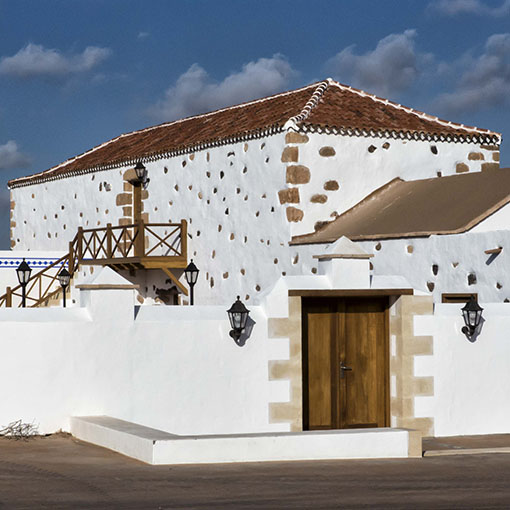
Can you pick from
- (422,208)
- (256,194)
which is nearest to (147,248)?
(256,194)

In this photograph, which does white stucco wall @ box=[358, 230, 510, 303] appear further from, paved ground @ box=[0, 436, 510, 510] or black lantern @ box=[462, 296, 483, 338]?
paved ground @ box=[0, 436, 510, 510]

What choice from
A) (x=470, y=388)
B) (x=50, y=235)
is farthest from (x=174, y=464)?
(x=50, y=235)

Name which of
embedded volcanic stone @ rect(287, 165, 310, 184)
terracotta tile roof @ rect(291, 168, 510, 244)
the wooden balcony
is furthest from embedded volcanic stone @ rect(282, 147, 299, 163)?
the wooden balcony

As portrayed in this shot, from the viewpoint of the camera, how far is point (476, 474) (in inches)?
379

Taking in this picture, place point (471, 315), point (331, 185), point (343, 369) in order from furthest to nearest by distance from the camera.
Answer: point (331, 185) < point (343, 369) < point (471, 315)

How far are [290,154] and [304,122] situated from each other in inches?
25.7

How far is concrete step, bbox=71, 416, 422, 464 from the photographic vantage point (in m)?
9.71

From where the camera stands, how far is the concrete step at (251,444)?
971cm

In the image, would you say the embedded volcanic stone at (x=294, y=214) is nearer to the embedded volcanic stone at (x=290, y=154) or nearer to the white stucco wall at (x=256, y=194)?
the white stucco wall at (x=256, y=194)

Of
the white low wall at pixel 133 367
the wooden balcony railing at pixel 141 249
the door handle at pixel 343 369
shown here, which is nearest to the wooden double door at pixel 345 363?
the door handle at pixel 343 369

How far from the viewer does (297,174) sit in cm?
1925

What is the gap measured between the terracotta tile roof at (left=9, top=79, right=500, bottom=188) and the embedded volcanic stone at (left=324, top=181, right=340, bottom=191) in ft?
3.18

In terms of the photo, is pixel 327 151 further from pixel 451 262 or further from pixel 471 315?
pixel 471 315

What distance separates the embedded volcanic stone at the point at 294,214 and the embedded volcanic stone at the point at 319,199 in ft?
1.12
